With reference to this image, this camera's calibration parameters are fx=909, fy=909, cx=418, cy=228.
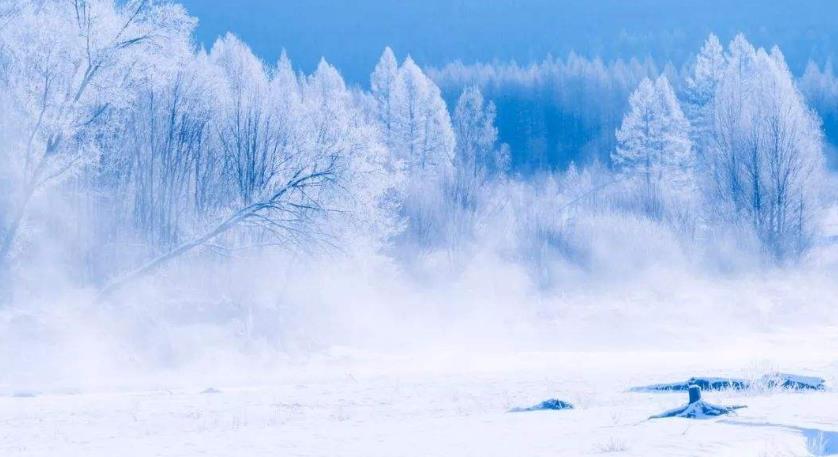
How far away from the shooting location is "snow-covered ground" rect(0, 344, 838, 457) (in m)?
7.73

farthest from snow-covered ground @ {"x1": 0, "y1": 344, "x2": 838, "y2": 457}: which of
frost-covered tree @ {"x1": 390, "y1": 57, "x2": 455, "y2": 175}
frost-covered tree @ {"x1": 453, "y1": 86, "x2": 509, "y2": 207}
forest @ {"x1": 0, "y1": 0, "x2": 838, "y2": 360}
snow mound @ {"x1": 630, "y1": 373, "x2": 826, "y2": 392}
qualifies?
frost-covered tree @ {"x1": 453, "y1": 86, "x2": 509, "y2": 207}

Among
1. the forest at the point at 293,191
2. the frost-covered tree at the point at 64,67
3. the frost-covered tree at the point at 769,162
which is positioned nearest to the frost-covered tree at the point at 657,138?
the forest at the point at 293,191

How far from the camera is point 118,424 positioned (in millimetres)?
12180

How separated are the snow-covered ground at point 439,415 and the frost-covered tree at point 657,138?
83.5 ft

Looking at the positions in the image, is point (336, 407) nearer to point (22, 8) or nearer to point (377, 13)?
point (22, 8)

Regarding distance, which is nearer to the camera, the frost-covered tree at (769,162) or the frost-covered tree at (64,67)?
the frost-covered tree at (64,67)

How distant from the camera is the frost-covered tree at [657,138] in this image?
47750mm

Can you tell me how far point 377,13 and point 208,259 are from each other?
118698 mm

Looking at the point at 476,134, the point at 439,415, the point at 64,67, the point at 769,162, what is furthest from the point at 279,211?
the point at 476,134

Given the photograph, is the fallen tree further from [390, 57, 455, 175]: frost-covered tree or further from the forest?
[390, 57, 455, 175]: frost-covered tree

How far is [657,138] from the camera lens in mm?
49031

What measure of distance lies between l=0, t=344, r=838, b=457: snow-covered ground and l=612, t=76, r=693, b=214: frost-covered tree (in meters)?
25.4

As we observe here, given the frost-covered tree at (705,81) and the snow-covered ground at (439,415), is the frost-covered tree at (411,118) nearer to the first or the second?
the frost-covered tree at (705,81)

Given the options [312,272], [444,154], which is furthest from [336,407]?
[444,154]
